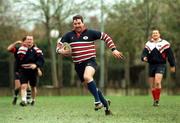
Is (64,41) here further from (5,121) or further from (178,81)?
(178,81)

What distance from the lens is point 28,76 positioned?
1880cm

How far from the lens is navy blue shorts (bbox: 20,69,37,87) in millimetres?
18547

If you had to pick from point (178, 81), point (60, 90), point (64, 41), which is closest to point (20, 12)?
point (60, 90)

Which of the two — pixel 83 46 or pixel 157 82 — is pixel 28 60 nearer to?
pixel 157 82

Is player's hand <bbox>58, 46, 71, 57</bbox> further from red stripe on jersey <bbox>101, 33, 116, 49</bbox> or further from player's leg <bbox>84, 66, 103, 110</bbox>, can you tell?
red stripe on jersey <bbox>101, 33, 116, 49</bbox>

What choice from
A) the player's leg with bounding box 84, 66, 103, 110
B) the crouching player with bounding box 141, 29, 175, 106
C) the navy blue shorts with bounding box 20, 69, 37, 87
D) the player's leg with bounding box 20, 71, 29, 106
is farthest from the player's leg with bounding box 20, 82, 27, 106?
the player's leg with bounding box 84, 66, 103, 110

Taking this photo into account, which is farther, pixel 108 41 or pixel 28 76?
pixel 28 76

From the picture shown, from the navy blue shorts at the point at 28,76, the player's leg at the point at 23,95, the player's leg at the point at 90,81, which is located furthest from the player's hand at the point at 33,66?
the player's leg at the point at 90,81

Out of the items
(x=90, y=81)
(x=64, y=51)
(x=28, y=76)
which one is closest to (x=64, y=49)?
(x=64, y=51)

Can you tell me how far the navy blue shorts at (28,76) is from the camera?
18.5 m

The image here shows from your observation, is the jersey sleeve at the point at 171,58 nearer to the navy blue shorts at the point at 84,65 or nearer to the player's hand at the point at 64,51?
the navy blue shorts at the point at 84,65

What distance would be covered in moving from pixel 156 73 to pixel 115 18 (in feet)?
73.0

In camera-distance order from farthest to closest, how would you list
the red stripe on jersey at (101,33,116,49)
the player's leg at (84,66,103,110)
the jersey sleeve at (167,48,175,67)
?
the jersey sleeve at (167,48,175,67), the red stripe on jersey at (101,33,116,49), the player's leg at (84,66,103,110)

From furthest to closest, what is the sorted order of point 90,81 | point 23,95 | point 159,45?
point 23,95
point 159,45
point 90,81
